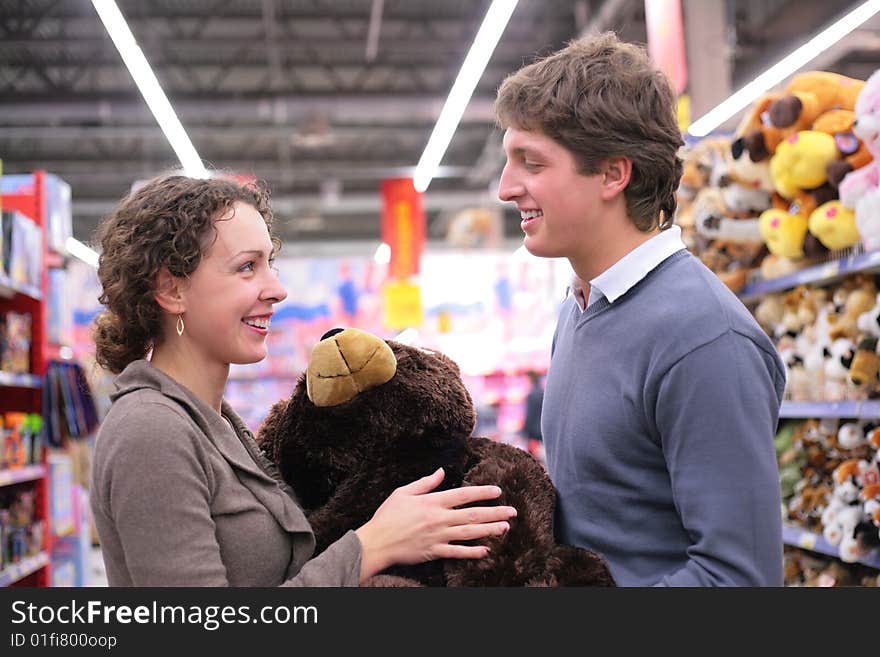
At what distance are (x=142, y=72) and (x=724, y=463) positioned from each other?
22.9ft

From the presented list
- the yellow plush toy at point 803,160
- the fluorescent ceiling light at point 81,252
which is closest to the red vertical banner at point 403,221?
the fluorescent ceiling light at point 81,252

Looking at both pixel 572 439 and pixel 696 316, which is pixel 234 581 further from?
pixel 696 316

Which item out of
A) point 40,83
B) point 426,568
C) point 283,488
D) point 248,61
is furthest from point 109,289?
point 40,83

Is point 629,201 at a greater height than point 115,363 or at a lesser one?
greater

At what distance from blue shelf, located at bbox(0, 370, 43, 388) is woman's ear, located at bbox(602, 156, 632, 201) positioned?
11.3 feet

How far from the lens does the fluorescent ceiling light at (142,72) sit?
6152 millimetres

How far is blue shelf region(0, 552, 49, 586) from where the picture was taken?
4055 mm

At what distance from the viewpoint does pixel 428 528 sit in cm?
146

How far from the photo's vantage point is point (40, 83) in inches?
599

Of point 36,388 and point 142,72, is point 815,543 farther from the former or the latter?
point 142,72

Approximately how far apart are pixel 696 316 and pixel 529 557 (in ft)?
1.52

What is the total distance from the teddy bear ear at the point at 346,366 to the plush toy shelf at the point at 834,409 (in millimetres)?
1799

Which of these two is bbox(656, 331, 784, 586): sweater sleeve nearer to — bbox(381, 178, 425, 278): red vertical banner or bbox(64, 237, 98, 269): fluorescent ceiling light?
bbox(381, 178, 425, 278): red vertical banner

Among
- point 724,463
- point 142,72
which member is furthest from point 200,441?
point 142,72
